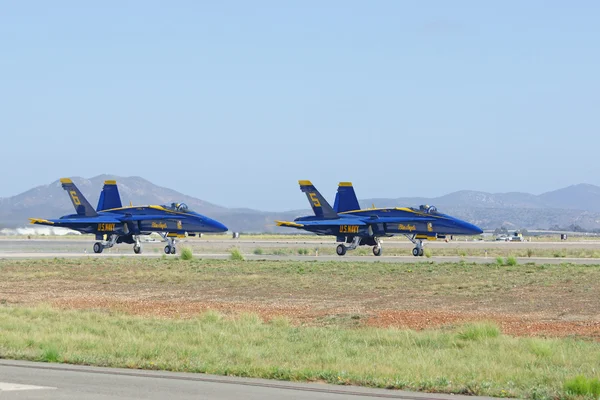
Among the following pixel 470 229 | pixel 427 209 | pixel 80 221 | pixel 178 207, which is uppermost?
pixel 178 207

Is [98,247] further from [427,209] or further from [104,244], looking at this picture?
[427,209]

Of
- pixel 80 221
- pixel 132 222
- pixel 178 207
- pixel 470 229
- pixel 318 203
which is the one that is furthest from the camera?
pixel 80 221

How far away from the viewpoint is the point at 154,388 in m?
12.1

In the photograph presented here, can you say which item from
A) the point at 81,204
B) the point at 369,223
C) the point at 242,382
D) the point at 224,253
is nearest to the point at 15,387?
the point at 242,382

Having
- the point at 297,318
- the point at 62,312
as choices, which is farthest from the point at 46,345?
the point at 297,318

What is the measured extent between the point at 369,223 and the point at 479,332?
37757 millimetres

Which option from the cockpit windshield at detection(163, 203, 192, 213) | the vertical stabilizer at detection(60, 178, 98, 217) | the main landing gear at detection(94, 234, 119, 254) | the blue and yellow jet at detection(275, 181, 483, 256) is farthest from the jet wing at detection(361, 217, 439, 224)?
the vertical stabilizer at detection(60, 178, 98, 217)

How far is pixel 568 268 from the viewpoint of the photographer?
132 feet

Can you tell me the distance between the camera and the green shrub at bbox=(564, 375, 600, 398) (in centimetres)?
1193

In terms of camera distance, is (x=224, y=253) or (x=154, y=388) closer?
(x=154, y=388)

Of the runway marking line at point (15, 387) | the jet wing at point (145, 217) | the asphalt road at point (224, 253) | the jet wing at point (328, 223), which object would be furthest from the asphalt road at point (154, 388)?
the jet wing at point (145, 217)

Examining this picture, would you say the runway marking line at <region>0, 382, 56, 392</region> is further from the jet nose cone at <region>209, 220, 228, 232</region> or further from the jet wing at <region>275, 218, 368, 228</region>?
the jet wing at <region>275, 218, 368, 228</region>

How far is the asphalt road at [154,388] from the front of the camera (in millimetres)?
11516

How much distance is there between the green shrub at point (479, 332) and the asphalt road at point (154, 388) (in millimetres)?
6060
